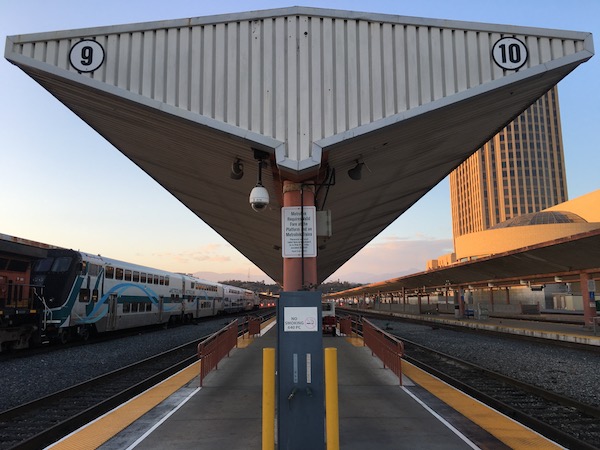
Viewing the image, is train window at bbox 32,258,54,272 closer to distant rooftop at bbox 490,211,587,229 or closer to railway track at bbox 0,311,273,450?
railway track at bbox 0,311,273,450

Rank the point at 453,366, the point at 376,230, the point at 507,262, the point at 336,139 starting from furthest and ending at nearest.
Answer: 1. the point at 507,262
2. the point at 376,230
3. the point at 453,366
4. the point at 336,139

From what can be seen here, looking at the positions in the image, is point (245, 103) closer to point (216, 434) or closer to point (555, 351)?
point (216, 434)

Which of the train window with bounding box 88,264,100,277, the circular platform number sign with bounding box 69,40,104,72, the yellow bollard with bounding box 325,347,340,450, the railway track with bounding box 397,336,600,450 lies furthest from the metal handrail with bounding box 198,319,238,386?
the train window with bounding box 88,264,100,277

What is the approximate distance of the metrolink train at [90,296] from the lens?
1744cm

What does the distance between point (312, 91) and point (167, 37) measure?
99.2 inches

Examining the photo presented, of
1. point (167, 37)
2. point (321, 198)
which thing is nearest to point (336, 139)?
point (167, 37)

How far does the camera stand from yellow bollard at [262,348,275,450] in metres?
4.85

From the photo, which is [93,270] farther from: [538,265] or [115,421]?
[538,265]

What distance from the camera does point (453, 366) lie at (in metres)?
14.3

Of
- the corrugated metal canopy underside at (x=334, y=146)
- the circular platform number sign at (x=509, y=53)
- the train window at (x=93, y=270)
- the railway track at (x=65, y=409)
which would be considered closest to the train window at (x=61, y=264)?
the train window at (x=93, y=270)

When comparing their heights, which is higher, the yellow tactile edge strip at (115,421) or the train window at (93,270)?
the train window at (93,270)

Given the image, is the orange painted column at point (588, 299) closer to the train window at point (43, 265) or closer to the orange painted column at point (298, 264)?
the orange painted column at point (298, 264)

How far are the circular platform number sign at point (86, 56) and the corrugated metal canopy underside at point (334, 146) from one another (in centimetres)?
34

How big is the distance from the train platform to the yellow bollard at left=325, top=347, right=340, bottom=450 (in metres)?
0.88
